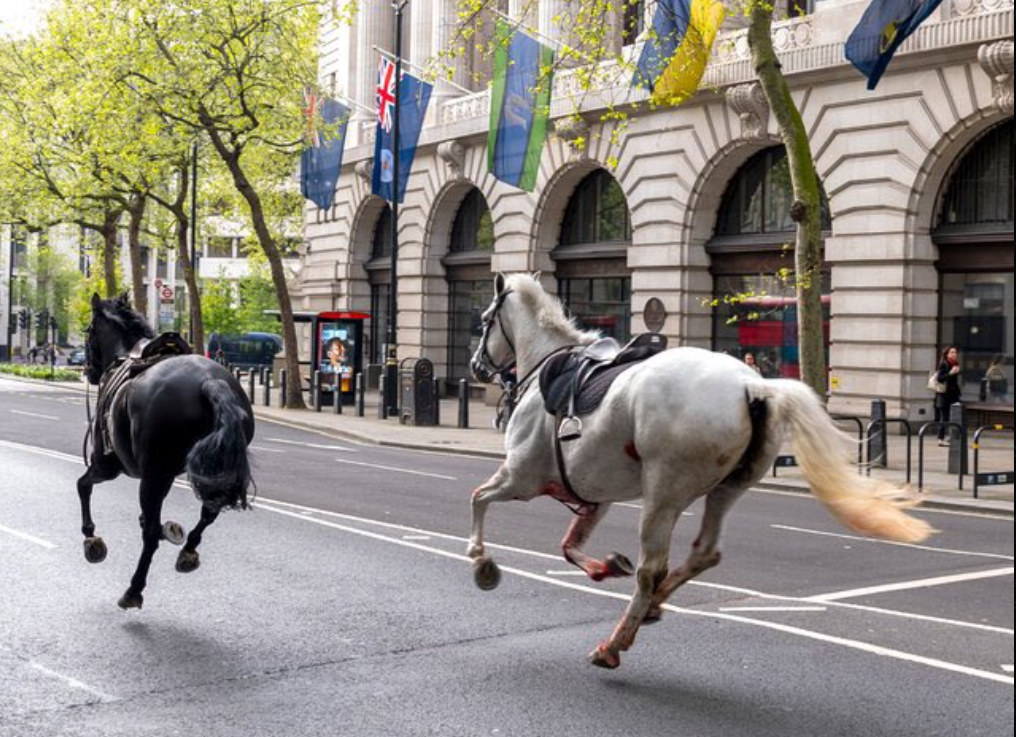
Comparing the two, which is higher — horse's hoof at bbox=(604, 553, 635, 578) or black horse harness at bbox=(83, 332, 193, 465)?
black horse harness at bbox=(83, 332, 193, 465)

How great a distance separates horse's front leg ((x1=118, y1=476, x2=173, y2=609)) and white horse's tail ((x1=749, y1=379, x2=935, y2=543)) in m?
4.23

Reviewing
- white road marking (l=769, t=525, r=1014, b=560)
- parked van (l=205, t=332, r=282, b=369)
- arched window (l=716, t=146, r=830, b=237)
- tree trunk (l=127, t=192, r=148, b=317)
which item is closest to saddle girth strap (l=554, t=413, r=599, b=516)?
white road marking (l=769, t=525, r=1014, b=560)

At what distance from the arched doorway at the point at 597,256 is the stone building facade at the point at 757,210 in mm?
68

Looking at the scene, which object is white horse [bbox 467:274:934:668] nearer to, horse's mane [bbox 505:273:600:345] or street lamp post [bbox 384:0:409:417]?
horse's mane [bbox 505:273:600:345]

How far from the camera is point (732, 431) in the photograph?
7270 millimetres

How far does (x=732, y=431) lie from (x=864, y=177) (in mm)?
22870

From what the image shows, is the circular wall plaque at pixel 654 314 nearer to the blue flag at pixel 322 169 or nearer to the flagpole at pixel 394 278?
the flagpole at pixel 394 278

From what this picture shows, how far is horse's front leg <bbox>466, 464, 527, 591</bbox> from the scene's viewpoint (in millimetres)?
8117

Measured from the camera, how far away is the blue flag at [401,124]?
3596 centimetres

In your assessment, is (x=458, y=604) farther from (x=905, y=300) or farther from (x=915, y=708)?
(x=905, y=300)

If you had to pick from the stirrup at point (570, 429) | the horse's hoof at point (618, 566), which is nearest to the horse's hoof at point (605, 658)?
the horse's hoof at point (618, 566)

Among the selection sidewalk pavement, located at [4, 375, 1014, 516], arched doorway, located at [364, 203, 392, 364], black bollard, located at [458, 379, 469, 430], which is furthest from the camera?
arched doorway, located at [364, 203, 392, 364]

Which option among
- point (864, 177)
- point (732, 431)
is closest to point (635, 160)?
point (864, 177)

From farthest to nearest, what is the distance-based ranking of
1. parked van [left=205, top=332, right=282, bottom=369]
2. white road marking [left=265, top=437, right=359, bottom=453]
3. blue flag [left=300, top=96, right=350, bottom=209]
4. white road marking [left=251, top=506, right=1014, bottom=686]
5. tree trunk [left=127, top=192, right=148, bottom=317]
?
parked van [left=205, top=332, right=282, bottom=369], tree trunk [left=127, top=192, right=148, bottom=317], blue flag [left=300, top=96, right=350, bottom=209], white road marking [left=265, top=437, right=359, bottom=453], white road marking [left=251, top=506, right=1014, bottom=686]
